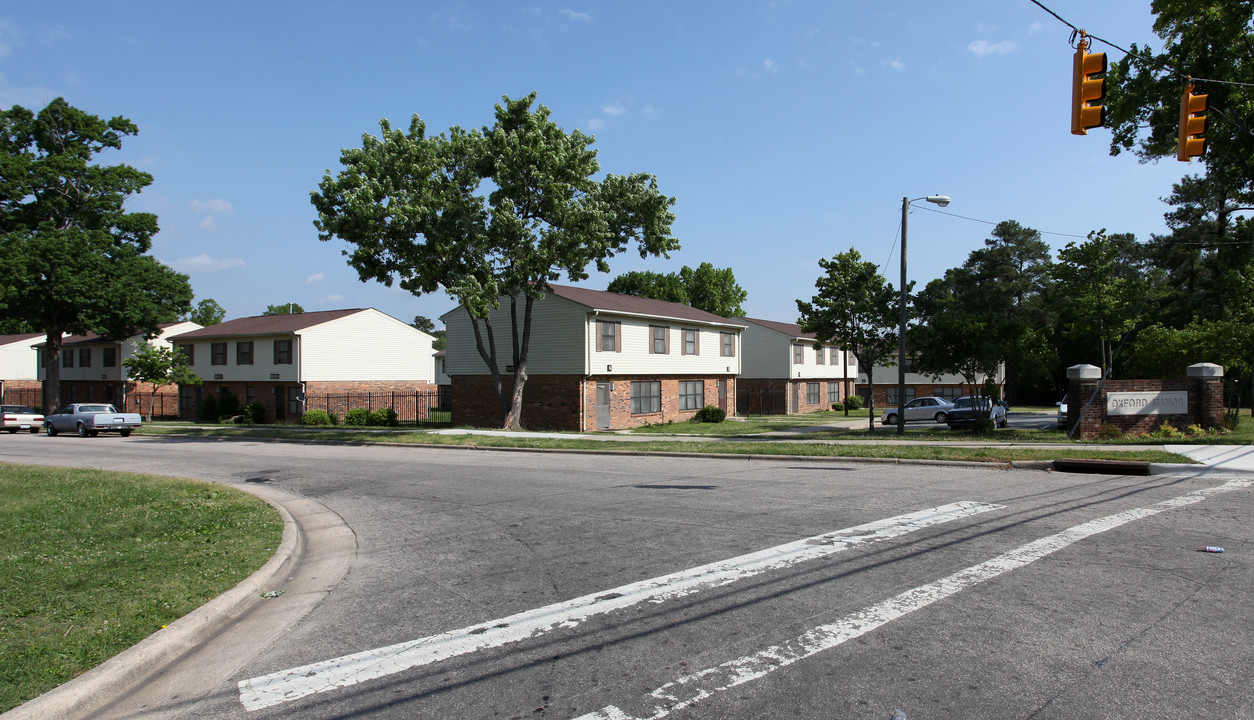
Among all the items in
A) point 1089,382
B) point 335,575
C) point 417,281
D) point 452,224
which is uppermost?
point 452,224

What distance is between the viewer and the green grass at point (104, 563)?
507cm

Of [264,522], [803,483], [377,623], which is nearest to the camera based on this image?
[377,623]

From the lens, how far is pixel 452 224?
87.1 ft

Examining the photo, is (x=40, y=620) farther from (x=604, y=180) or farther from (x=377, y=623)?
(x=604, y=180)

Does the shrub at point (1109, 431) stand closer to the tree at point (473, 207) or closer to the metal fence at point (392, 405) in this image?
the tree at point (473, 207)

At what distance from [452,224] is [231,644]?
2224 cm

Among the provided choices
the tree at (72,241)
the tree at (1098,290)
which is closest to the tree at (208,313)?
the tree at (72,241)

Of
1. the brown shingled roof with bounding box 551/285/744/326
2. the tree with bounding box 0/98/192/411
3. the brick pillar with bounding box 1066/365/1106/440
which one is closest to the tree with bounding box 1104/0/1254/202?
the brick pillar with bounding box 1066/365/1106/440

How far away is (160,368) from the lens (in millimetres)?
41031

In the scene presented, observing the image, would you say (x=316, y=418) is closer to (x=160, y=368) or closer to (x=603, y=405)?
(x=160, y=368)

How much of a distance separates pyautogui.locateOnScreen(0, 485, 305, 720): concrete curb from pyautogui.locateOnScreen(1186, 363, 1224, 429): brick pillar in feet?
77.2

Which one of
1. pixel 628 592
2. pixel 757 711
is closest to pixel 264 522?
pixel 628 592

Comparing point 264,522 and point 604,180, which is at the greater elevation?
point 604,180

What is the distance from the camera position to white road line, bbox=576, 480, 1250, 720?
4.28m
